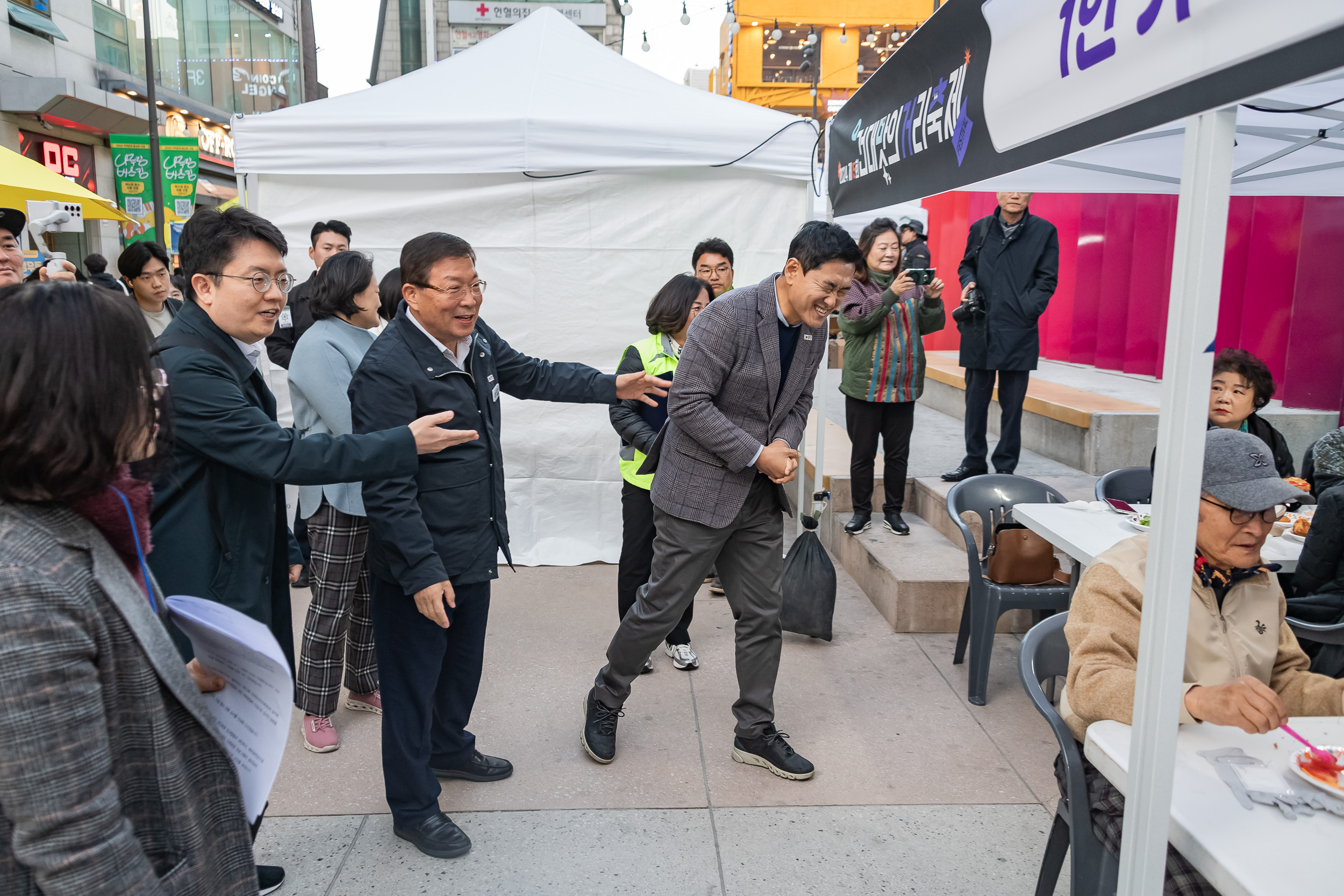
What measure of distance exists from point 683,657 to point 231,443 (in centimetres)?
250

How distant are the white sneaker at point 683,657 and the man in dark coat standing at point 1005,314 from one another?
7.37ft

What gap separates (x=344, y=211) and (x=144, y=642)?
456 centimetres

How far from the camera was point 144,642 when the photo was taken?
1158 millimetres

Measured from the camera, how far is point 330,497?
329 cm

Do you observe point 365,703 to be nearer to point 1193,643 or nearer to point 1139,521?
point 1193,643

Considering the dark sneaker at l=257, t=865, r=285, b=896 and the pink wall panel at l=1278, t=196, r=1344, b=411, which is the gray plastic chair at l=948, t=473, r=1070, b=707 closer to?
the dark sneaker at l=257, t=865, r=285, b=896

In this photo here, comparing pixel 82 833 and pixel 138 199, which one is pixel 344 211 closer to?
pixel 82 833

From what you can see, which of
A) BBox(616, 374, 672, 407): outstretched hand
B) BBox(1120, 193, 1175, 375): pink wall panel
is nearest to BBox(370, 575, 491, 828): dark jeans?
BBox(616, 374, 672, 407): outstretched hand

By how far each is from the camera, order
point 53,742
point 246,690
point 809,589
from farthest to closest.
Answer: point 809,589
point 246,690
point 53,742

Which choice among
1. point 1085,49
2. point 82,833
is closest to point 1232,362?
point 1085,49

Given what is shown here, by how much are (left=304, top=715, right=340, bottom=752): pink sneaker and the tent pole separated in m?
2.76

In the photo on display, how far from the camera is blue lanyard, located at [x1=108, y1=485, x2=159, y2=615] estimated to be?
1.21 m

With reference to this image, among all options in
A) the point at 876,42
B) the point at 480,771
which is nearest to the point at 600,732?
the point at 480,771

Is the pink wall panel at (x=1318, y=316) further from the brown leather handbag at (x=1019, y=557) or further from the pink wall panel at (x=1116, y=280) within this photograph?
the brown leather handbag at (x=1019, y=557)
